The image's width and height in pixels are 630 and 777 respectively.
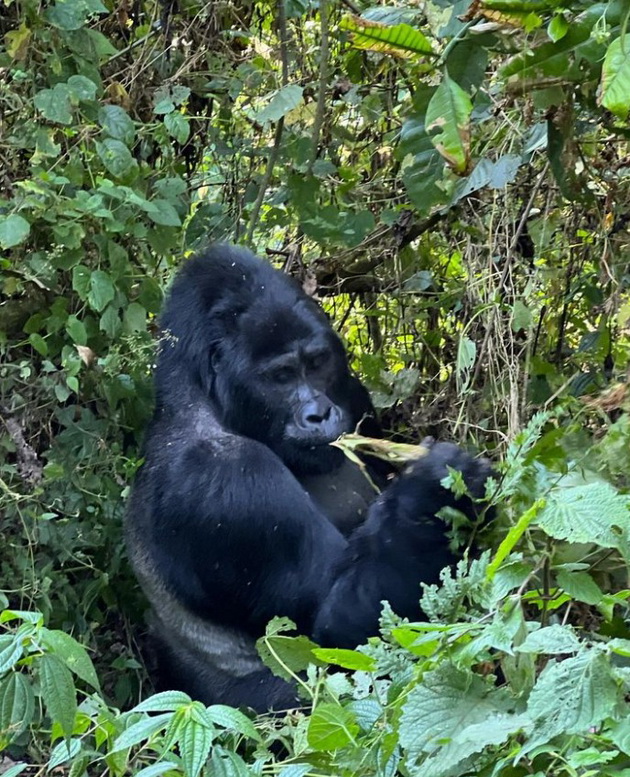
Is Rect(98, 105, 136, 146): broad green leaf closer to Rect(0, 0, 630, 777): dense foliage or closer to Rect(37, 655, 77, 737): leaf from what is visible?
Rect(0, 0, 630, 777): dense foliage

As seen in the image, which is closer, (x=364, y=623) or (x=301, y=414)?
(x=364, y=623)

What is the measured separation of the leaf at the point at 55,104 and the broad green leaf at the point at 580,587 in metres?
2.42

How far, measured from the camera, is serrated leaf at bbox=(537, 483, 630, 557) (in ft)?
5.53

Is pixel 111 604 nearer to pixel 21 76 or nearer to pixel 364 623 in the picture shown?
pixel 364 623

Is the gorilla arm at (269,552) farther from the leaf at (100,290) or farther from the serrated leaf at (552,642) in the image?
the serrated leaf at (552,642)

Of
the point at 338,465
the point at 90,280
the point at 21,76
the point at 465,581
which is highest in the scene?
the point at 21,76

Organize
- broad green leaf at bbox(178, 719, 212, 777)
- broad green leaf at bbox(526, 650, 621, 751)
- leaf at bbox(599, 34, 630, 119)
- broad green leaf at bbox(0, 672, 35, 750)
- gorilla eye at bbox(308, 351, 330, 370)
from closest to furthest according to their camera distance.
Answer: broad green leaf at bbox(526, 650, 621, 751) → broad green leaf at bbox(178, 719, 212, 777) → broad green leaf at bbox(0, 672, 35, 750) → leaf at bbox(599, 34, 630, 119) → gorilla eye at bbox(308, 351, 330, 370)

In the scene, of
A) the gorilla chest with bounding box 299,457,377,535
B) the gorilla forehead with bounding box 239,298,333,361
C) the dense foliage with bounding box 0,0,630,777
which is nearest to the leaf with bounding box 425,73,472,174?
the dense foliage with bounding box 0,0,630,777

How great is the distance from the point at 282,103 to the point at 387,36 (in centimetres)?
128

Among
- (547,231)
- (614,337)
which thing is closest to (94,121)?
(547,231)

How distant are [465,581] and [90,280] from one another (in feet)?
6.80

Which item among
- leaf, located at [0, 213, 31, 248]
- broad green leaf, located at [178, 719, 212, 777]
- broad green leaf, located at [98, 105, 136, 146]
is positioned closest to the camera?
broad green leaf, located at [178, 719, 212, 777]

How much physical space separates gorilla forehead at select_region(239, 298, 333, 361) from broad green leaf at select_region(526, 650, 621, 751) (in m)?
2.05

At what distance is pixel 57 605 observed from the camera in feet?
11.9
